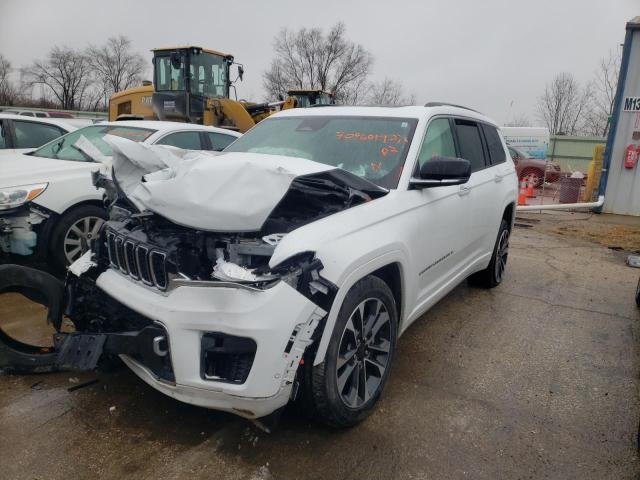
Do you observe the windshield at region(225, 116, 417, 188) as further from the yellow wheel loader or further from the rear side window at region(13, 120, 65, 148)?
the yellow wheel loader

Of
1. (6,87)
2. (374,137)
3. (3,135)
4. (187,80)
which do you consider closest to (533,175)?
(187,80)

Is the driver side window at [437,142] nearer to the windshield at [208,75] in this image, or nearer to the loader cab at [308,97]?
the windshield at [208,75]

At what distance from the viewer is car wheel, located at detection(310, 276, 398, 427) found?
2441 mm

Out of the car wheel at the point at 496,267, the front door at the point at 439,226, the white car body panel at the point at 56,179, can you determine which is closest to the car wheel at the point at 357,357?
the front door at the point at 439,226

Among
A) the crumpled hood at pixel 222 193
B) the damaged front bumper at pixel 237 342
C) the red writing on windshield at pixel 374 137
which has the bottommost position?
the damaged front bumper at pixel 237 342

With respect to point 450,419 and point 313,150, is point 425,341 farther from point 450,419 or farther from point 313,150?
point 313,150

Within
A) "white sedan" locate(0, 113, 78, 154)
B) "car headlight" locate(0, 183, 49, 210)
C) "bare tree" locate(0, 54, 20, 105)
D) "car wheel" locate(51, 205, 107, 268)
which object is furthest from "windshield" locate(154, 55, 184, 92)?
"bare tree" locate(0, 54, 20, 105)

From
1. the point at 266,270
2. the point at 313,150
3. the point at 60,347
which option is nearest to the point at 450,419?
the point at 266,270

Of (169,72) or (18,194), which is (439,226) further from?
(169,72)

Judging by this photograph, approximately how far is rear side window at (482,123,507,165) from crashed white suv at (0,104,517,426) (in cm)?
164

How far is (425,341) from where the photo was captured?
402 cm

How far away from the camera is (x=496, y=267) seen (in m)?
5.37

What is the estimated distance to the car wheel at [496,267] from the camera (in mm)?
5234

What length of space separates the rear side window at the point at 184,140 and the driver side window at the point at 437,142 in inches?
136
